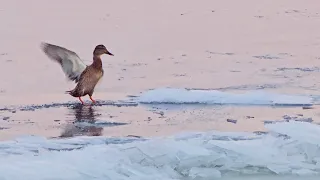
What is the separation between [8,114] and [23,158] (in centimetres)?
192

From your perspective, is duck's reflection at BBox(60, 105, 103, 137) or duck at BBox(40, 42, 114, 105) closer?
duck's reflection at BBox(60, 105, 103, 137)

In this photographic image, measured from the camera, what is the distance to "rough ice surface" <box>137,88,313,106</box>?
21.3ft

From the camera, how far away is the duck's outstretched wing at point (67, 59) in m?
7.04

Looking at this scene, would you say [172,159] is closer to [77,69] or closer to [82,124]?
[82,124]

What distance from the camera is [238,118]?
591 centimetres

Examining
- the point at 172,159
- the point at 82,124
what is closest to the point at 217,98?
the point at 82,124

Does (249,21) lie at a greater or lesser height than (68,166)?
greater

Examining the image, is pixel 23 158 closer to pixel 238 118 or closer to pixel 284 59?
pixel 238 118

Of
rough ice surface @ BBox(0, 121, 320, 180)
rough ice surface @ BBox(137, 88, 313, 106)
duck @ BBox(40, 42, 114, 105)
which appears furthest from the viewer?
duck @ BBox(40, 42, 114, 105)

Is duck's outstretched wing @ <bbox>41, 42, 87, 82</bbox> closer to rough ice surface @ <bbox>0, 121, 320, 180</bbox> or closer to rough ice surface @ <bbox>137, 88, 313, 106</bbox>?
rough ice surface @ <bbox>137, 88, 313, 106</bbox>

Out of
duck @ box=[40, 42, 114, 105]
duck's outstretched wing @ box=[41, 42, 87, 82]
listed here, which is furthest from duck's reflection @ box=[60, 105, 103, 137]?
duck's outstretched wing @ box=[41, 42, 87, 82]

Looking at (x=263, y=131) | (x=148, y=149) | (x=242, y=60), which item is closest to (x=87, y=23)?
(x=242, y=60)

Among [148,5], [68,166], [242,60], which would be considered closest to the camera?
[68,166]

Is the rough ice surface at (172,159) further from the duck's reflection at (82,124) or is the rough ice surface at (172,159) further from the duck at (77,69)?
the duck at (77,69)
